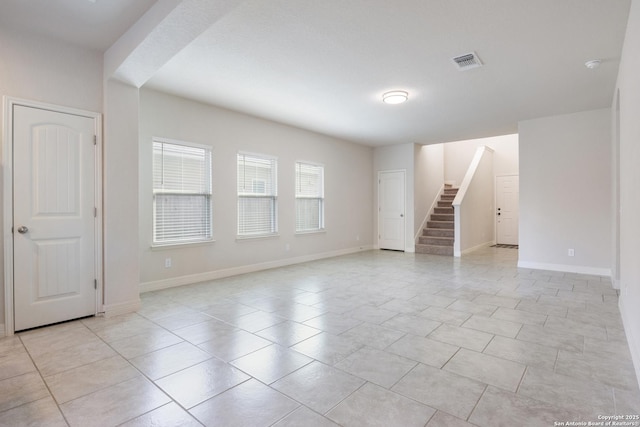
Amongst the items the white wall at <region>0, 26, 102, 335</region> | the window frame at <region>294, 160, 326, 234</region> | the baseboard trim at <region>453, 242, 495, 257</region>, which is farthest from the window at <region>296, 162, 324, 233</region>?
the white wall at <region>0, 26, 102, 335</region>

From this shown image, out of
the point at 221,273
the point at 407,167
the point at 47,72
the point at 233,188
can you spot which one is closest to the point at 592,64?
the point at 407,167

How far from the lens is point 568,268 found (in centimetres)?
539

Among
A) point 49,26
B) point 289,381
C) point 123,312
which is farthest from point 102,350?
point 49,26

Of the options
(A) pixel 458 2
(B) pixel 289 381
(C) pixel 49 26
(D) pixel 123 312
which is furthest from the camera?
(D) pixel 123 312

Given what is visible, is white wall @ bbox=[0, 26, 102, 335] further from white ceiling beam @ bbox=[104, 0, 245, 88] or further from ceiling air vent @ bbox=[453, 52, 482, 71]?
ceiling air vent @ bbox=[453, 52, 482, 71]

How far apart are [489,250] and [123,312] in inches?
307

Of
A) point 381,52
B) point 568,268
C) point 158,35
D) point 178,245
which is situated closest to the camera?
→ point 158,35

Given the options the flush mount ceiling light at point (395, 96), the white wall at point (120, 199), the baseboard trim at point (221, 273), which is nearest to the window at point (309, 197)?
the baseboard trim at point (221, 273)

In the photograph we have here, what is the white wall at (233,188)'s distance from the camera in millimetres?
4320

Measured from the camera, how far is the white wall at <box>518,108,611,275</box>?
512cm

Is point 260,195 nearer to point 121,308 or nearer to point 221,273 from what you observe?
point 221,273

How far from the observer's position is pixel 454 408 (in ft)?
5.77

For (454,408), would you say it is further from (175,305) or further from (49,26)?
(49,26)

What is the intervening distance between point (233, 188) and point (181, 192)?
2.78 feet
